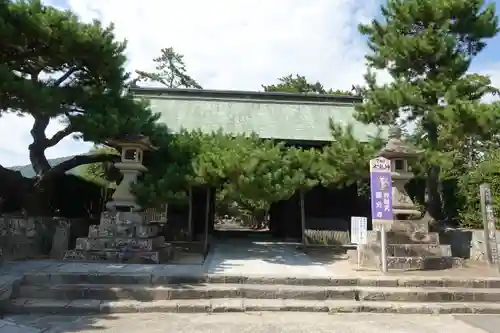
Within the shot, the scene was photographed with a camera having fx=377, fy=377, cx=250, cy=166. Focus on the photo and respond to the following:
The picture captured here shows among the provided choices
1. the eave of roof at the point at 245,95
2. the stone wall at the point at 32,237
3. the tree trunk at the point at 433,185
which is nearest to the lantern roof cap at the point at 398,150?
the tree trunk at the point at 433,185

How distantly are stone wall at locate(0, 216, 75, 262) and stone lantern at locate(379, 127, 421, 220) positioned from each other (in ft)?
29.2

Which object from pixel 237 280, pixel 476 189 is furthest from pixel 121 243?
pixel 476 189

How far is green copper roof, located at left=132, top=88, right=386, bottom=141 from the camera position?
47.6ft

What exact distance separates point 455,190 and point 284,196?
6227 millimetres

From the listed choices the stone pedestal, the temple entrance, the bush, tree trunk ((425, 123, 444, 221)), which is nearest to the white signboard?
tree trunk ((425, 123, 444, 221))

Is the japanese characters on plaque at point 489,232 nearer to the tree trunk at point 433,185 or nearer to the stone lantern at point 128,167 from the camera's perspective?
the tree trunk at point 433,185

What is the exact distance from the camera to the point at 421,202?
538 inches

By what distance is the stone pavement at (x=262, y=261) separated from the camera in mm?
8094

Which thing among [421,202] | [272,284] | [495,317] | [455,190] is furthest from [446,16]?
[272,284]

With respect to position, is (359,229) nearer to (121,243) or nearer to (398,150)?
(398,150)

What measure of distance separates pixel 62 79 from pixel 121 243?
15.2 ft

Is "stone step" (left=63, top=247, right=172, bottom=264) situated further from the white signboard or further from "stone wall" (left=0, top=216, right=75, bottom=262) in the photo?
the white signboard

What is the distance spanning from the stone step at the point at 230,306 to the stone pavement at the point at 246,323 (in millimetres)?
184

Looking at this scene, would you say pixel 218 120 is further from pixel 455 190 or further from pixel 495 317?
pixel 495 317
